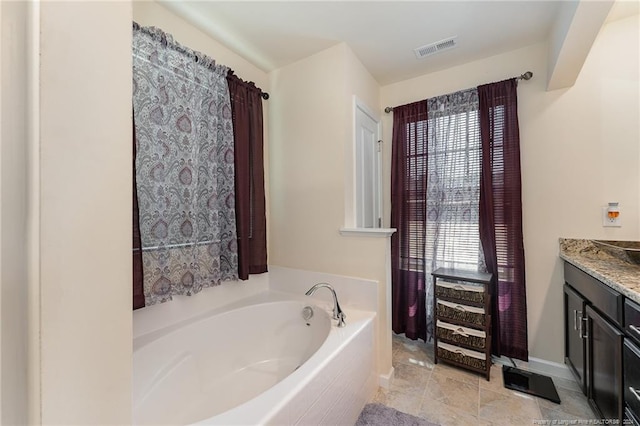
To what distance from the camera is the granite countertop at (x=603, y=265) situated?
1.24m

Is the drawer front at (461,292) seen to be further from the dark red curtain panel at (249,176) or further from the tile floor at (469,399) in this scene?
the dark red curtain panel at (249,176)

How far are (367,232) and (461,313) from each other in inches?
38.4

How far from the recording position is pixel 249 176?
212cm

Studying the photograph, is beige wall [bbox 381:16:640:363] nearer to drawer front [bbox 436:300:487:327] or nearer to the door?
drawer front [bbox 436:300:487:327]

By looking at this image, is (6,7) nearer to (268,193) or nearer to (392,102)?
(268,193)

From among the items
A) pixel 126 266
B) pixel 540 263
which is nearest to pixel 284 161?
pixel 126 266

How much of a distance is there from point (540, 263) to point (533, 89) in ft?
4.42

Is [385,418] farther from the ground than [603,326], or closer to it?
closer to it

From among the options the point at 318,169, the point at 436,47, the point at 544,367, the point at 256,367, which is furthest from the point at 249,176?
the point at 544,367

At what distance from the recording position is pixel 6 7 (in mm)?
320

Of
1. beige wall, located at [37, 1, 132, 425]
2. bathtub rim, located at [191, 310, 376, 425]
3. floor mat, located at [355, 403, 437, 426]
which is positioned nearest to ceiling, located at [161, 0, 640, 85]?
beige wall, located at [37, 1, 132, 425]

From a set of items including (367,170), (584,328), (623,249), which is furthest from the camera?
(367,170)

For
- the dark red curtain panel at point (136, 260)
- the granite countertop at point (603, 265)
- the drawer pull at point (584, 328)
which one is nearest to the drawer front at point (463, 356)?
the drawer pull at point (584, 328)

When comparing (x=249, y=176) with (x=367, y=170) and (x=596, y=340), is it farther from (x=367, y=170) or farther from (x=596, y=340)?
(x=596, y=340)
